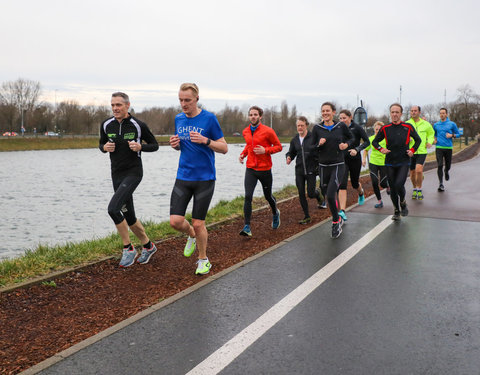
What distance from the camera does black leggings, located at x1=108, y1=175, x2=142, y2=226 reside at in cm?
550

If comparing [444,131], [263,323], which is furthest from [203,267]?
[444,131]

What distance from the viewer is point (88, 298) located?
4.72 meters

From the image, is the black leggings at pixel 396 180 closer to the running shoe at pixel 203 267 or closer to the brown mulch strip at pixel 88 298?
the brown mulch strip at pixel 88 298

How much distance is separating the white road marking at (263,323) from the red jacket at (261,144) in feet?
6.60

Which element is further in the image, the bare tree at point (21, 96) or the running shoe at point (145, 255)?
the bare tree at point (21, 96)

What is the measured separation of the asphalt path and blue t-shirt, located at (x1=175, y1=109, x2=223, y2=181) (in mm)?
1190

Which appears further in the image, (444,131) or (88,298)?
(444,131)

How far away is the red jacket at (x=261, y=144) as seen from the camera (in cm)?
745

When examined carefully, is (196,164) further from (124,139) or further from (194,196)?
(124,139)

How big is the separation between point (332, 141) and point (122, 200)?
3.75 meters

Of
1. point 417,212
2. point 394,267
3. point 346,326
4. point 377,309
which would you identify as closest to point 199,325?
point 346,326

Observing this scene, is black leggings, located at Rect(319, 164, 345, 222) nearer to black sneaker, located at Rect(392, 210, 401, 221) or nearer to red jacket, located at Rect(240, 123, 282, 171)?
red jacket, located at Rect(240, 123, 282, 171)

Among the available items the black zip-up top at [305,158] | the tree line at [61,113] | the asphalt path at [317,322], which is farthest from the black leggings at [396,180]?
the tree line at [61,113]

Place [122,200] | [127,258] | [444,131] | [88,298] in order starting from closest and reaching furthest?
1. [88,298]
2. [122,200]
3. [127,258]
4. [444,131]
